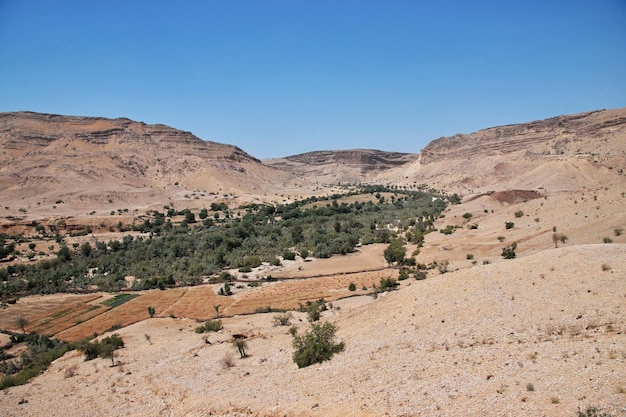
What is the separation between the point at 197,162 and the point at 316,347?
123050 mm

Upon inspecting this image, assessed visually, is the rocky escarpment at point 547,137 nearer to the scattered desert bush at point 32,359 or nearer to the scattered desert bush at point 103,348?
the scattered desert bush at point 103,348

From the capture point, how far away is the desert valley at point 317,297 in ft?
40.0

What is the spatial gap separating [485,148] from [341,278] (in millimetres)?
116573

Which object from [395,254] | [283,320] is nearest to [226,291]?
[283,320]

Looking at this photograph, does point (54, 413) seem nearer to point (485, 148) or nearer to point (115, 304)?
point (115, 304)

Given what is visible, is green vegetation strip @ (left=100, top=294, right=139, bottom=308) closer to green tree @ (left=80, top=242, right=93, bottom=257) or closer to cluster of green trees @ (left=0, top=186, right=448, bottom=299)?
cluster of green trees @ (left=0, top=186, right=448, bottom=299)

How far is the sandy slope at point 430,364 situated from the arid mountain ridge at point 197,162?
69.7 m

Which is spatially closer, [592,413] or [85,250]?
[592,413]

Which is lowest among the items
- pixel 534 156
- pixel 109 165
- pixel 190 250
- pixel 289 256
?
pixel 289 256

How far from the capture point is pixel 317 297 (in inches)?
1353

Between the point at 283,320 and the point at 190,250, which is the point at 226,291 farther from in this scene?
the point at 190,250

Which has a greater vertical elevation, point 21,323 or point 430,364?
point 430,364

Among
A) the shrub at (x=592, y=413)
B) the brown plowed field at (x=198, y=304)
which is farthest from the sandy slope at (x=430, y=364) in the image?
the brown plowed field at (x=198, y=304)

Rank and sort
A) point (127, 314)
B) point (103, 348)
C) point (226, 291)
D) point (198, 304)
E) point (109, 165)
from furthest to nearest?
point (109, 165), point (226, 291), point (198, 304), point (127, 314), point (103, 348)
